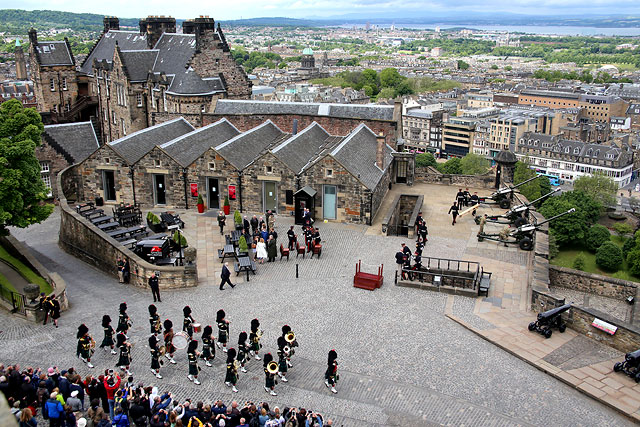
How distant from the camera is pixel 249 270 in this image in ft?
98.6

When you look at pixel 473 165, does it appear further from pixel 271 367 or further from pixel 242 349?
pixel 271 367

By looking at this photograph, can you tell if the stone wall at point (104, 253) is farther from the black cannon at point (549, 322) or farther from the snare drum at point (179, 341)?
the black cannon at point (549, 322)

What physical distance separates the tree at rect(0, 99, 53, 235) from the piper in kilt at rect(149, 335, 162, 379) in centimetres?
1238

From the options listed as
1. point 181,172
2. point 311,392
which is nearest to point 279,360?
point 311,392

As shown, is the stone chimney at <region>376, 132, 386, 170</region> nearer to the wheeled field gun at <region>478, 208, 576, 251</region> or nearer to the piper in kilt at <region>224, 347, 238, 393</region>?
the wheeled field gun at <region>478, 208, 576, 251</region>

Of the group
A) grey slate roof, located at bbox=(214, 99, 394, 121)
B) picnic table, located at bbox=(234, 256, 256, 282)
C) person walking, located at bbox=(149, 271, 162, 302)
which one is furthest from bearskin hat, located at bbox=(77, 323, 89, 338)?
grey slate roof, located at bbox=(214, 99, 394, 121)

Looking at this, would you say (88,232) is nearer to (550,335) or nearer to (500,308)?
(500,308)

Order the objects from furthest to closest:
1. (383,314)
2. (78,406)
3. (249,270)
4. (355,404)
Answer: (249,270)
(383,314)
(355,404)
(78,406)

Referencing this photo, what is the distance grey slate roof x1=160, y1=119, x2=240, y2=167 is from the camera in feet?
131

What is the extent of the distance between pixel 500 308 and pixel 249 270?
1147cm

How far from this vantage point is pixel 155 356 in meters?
20.3

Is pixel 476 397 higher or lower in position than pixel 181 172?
lower

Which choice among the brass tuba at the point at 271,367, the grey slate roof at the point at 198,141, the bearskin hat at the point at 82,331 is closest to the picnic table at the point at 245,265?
the bearskin hat at the point at 82,331

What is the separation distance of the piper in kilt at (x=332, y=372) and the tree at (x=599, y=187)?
147 m
